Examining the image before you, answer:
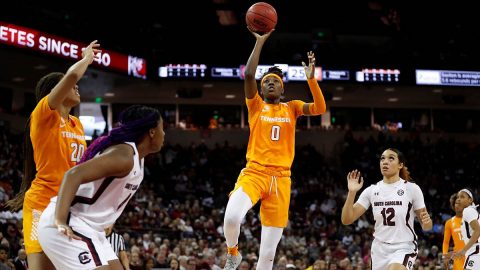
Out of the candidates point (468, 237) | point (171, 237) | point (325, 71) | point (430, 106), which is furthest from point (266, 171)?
point (430, 106)

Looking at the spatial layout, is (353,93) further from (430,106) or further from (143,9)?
(143,9)

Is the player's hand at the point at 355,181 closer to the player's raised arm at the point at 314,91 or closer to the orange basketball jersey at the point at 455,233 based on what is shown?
the player's raised arm at the point at 314,91

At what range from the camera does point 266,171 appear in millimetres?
8203

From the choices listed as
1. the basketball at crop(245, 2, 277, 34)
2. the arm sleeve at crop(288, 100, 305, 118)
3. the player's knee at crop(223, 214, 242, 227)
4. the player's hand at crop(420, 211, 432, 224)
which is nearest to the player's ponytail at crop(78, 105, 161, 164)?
the player's knee at crop(223, 214, 242, 227)

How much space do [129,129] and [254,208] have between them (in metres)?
19.8

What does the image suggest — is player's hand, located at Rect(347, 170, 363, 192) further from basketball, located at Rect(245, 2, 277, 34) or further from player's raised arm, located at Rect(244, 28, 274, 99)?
basketball, located at Rect(245, 2, 277, 34)

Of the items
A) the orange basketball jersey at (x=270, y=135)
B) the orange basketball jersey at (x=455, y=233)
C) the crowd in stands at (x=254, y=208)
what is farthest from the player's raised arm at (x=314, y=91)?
the crowd in stands at (x=254, y=208)

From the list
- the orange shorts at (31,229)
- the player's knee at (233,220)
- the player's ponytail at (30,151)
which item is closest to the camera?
the orange shorts at (31,229)

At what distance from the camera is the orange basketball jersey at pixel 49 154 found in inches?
232

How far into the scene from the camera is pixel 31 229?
5832mm

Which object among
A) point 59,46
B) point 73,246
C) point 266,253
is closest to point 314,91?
point 266,253

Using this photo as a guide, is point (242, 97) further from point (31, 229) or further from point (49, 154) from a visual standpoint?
point (31, 229)

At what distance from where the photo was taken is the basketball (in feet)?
28.0

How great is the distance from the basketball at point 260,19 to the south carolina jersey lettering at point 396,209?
Answer: 7.88 ft
